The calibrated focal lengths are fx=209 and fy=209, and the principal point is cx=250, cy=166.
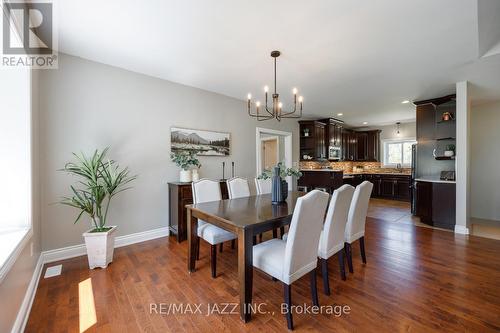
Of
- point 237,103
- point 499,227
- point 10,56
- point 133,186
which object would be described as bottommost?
point 499,227

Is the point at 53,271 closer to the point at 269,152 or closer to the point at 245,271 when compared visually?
the point at 245,271

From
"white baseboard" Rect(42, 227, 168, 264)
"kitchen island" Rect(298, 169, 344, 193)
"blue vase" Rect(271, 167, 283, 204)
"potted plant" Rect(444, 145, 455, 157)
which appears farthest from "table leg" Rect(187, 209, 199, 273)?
"potted plant" Rect(444, 145, 455, 157)

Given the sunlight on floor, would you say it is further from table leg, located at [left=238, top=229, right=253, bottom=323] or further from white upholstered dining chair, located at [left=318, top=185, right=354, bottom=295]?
white upholstered dining chair, located at [left=318, top=185, right=354, bottom=295]

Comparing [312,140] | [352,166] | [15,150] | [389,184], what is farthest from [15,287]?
[352,166]

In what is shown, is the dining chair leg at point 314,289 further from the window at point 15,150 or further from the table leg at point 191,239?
the window at point 15,150

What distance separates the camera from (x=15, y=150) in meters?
1.91

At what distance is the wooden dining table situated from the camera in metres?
1.59

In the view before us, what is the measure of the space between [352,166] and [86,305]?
8.50m

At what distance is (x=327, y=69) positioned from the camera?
3086 mm

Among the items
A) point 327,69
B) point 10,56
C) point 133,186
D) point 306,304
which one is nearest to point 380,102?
point 327,69

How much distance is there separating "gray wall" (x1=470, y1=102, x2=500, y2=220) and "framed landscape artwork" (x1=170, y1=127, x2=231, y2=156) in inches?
221

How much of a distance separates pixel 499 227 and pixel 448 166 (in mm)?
1375

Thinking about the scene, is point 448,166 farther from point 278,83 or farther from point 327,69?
point 278,83

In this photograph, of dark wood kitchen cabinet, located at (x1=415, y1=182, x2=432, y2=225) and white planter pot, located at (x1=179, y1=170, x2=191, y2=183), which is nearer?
white planter pot, located at (x1=179, y1=170, x2=191, y2=183)
